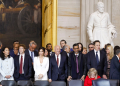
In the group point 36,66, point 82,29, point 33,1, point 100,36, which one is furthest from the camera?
point 33,1

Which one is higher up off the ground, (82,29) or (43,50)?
(82,29)

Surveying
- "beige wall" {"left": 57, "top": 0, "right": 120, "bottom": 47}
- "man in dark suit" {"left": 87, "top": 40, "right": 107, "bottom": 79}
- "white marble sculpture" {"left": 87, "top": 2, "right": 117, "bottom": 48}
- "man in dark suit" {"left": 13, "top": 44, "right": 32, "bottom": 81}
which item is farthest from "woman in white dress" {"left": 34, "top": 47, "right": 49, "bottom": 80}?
"beige wall" {"left": 57, "top": 0, "right": 120, "bottom": 47}

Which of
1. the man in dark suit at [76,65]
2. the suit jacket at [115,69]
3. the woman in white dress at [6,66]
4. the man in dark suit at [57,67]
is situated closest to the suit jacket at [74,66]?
the man in dark suit at [76,65]

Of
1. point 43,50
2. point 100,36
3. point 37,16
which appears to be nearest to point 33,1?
point 37,16

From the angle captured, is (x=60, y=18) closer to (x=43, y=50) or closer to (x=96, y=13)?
(x=96, y=13)

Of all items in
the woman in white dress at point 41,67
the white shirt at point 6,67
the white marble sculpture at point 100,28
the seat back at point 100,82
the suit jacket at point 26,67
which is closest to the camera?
the seat back at point 100,82

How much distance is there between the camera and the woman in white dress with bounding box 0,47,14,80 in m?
7.45

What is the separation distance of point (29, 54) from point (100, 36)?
11.3ft

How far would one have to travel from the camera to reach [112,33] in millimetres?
10328

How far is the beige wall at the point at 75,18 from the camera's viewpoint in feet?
36.4

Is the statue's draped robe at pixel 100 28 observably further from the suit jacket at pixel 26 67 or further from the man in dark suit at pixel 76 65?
the suit jacket at pixel 26 67

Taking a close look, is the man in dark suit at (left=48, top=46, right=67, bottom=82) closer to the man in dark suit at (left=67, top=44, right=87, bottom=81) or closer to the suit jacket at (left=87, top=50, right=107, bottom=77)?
the man in dark suit at (left=67, top=44, right=87, bottom=81)

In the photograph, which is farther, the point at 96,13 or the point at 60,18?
the point at 60,18

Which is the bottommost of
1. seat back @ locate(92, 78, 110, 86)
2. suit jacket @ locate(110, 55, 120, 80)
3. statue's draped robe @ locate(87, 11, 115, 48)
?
seat back @ locate(92, 78, 110, 86)
